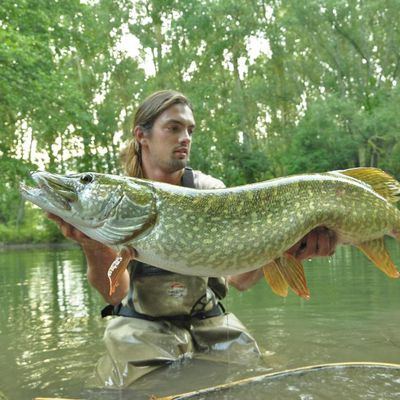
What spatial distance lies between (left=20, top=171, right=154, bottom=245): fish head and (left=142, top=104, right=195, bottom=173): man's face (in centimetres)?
83

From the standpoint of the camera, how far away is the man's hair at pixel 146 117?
10.8 feet

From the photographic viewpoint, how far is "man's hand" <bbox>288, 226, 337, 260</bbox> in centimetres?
278

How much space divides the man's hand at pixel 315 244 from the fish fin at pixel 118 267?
2.86ft

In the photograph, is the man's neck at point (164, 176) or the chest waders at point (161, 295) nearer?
the chest waders at point (161, 295)

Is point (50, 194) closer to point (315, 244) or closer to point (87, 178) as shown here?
point (87, 178)

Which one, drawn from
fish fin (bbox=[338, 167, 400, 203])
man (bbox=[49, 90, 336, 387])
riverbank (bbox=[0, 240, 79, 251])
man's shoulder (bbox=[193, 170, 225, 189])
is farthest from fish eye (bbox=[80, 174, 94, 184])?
riverbank (bbox=[0, 240, 79, 251])

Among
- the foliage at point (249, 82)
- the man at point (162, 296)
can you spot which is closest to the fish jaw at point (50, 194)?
the man at point (162, 296)

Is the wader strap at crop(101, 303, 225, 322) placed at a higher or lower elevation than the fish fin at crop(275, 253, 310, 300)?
lower

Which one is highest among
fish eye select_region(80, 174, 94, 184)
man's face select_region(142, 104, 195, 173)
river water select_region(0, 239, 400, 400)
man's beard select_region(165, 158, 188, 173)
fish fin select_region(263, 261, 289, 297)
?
man's face select_region(142, 104, 195, 173)

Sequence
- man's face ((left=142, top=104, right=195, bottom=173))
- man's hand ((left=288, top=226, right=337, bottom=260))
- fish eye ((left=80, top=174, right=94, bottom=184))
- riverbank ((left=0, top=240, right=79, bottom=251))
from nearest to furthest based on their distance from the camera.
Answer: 1. fish eye ((left=80, top=174, right=94, bottom=184))
2. man's hand ((left=288, top=226, right=337, bottom=260))
3. man's face ((left=142, top=104, right=195, bottom=173))
4. riverbank ((left=0, top=240, right=79, bottom=251))

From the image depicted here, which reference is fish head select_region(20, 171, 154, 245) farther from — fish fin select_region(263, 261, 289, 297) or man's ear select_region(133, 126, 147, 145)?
man's ear select_region(133, 126, 147, 145)

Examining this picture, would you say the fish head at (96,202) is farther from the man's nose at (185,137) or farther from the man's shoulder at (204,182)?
the man's shoulder at (204,182)

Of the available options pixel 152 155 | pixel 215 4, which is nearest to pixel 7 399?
pixel 152 155

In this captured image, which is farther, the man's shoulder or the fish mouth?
the man's shoulder
